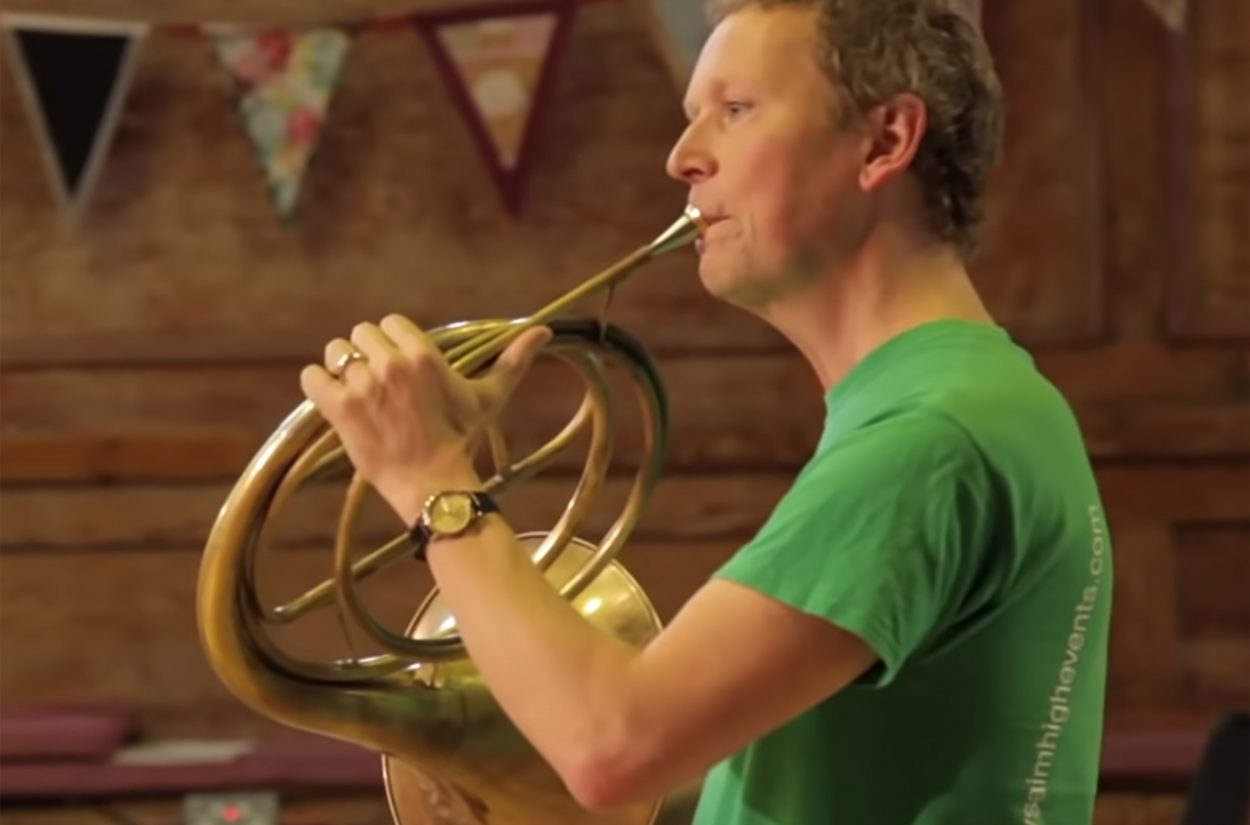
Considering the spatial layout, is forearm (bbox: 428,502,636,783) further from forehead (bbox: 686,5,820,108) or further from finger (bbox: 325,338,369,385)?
forehead (bbox: 686,5,820,108)

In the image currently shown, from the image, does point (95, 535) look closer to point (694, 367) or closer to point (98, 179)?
point (98, 179)

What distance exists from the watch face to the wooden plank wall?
157 cm

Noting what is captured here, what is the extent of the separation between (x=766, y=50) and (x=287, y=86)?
163 cm

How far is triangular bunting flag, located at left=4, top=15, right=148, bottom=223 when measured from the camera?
2.55m

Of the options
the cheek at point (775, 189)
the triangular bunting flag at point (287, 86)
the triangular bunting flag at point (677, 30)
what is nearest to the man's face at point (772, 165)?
the cheek at point (775, 189)

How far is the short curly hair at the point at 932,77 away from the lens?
102 centimetres

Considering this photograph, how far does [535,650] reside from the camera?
0.90 m

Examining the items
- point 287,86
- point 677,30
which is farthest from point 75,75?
point 677,30

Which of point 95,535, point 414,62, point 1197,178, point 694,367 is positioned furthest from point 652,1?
point 95,535

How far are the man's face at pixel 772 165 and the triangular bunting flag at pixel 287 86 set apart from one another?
1.59 m

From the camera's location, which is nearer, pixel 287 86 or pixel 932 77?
pixel 932 77

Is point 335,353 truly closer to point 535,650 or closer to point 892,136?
point 535,650

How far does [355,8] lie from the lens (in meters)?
2.56

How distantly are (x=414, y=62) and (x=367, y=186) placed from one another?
0.59 feet
